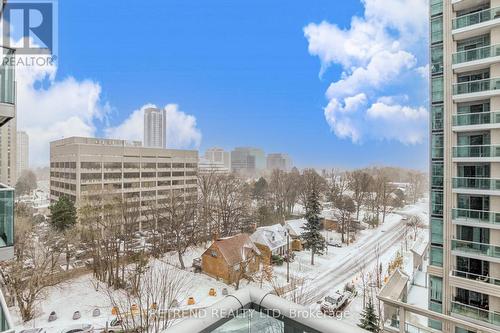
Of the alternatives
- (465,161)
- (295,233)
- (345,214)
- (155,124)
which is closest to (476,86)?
(465,161)

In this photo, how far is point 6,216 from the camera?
5.65 feet

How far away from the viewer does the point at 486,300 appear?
452cm

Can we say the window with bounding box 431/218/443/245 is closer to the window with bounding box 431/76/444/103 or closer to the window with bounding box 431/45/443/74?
the window with bounding box 431/76/444/103

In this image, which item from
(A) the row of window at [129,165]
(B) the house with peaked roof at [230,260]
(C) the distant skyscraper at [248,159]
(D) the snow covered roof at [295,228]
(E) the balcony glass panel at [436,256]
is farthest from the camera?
(C) the distant skyscraper at [248,159]

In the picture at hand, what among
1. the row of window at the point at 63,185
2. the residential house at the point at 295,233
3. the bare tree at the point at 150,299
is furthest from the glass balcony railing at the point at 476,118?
the row of window at the point at 63,185

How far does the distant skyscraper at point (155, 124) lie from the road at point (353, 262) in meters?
14.2

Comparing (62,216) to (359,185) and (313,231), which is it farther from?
(359,185)

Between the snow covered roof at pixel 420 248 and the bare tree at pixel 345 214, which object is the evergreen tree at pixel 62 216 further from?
the snow covered roof at pixel 420 248

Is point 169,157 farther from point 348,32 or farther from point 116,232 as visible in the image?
point 348,32

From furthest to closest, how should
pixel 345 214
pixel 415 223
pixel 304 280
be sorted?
pixel 345 214
pixel 415 223
pixel 304 280

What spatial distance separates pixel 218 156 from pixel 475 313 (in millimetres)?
22779

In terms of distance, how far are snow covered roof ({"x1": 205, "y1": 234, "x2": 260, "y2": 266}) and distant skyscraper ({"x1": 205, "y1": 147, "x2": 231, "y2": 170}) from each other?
16110 mm

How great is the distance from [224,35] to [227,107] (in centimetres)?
429

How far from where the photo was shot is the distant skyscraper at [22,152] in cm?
1198
